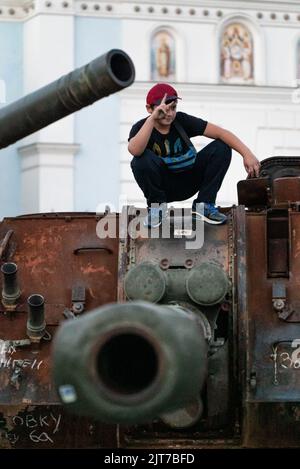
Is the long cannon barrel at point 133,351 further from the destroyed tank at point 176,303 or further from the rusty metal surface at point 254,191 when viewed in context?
the rusty metal surface at point 254,191

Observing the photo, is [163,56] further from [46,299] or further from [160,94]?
[46,299]

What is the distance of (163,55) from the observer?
121ft

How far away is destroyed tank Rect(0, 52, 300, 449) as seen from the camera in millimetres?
10711

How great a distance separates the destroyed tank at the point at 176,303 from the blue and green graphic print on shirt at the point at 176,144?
509mm

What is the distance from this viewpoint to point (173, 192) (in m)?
12.1

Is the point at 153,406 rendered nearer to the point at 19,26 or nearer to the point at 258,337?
the point at 258,337

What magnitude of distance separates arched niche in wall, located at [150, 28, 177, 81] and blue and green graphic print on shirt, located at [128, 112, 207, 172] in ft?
81.0

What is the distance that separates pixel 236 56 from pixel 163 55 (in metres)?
1.55

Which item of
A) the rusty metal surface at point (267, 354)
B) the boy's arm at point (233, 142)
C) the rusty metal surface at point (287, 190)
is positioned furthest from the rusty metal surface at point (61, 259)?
the rusty metal surface at point (287, 190)

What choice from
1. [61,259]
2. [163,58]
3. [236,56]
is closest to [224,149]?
[61,259]

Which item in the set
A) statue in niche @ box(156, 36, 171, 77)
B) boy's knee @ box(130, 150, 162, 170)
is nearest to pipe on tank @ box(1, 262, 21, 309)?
boy's knee @ box(130, 150, 162, 170)

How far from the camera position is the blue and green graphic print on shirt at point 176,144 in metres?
11.7

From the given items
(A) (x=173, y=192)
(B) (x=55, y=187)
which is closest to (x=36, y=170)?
(B) (x=55, y=187)

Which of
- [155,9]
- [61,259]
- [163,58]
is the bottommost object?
[61,259]
